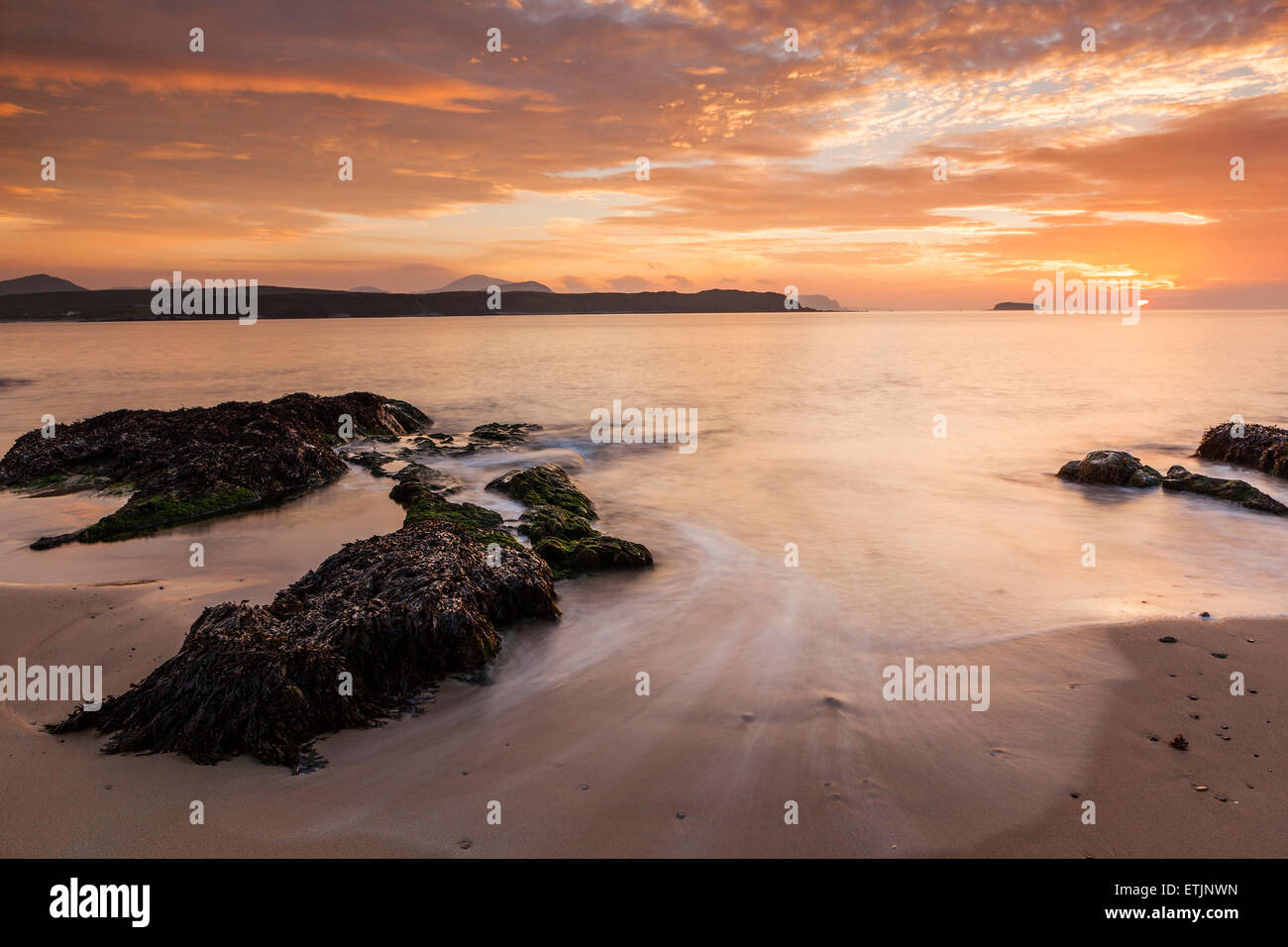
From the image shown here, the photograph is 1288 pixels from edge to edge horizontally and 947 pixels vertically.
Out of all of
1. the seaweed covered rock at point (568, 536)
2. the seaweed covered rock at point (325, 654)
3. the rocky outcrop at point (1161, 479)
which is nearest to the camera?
the seaweed covered rock at point (325, 654)

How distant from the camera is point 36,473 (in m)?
12.1

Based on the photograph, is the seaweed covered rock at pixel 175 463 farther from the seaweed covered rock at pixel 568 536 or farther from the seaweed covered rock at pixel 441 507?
the seaweed covered rock at pixel 568 536

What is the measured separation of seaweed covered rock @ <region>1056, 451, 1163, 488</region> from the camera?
41.5 ft

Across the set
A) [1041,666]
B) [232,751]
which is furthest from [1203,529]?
[232,751]

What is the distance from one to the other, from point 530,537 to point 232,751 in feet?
15.1

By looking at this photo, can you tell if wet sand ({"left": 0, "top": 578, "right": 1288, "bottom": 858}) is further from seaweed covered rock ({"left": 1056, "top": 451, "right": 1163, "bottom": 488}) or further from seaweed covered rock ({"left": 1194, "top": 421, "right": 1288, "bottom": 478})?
seaweed covered rock ({"left": 1194, "top": 421, "right": 1288, "bottom": 478})

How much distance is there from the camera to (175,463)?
11555 mm

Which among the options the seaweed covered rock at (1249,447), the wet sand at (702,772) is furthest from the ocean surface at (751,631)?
the seaweed covered rock at (1249,447)

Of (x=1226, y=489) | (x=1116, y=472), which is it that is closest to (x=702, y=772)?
(x=1226, y=489)

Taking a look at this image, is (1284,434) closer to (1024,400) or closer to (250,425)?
(1024,400)

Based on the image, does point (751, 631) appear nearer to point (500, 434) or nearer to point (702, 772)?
point (702, 772)

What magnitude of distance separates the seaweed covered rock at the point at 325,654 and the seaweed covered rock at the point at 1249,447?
48.1 feet

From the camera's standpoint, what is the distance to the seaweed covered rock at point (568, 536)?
8.23m

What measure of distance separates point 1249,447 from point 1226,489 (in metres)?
4.75
